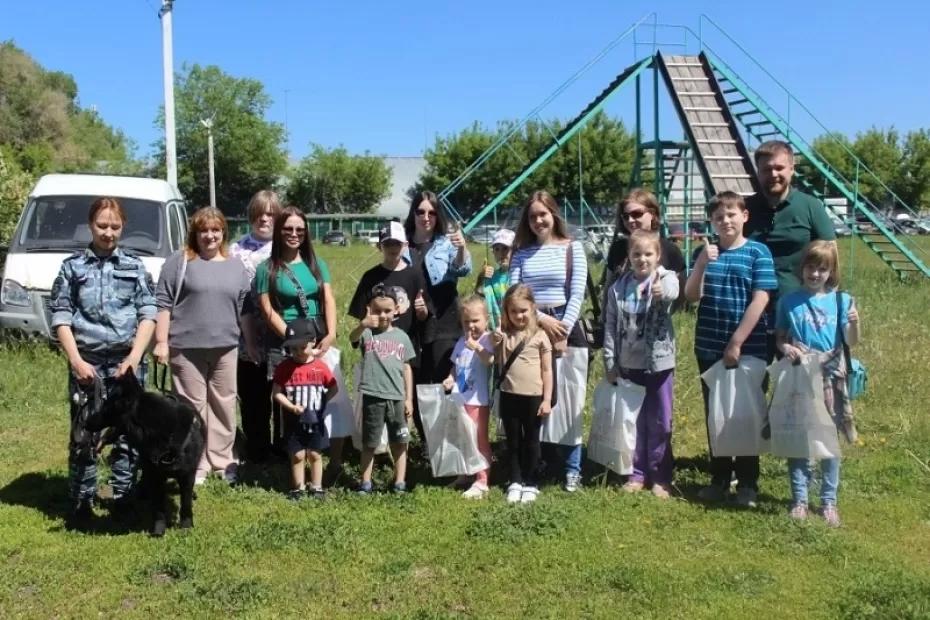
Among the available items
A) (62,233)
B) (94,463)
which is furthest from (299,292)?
(62,233)

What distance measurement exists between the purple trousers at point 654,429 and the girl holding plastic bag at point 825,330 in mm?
763

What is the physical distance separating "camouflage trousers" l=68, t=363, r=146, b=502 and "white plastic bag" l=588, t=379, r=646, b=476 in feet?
9.21

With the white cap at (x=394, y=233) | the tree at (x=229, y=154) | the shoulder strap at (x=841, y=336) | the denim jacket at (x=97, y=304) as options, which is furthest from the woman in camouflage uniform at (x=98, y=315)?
the tree at (x=229, y=154)

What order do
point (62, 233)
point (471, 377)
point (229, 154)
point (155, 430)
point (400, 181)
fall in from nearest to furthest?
point (155, 430) → point (471, 377) → point (62, 233) → point (229, 154) → point (400, 181)

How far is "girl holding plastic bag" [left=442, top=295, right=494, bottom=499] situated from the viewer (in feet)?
18.0

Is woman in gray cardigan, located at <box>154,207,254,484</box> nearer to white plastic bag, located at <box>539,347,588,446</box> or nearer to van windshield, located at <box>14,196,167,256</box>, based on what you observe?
white plastic bag, located at <box>539,347,588,446</box>

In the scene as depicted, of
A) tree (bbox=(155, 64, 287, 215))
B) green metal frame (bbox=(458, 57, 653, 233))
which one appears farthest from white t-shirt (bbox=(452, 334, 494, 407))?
tree (bbox=(155, 64, 287, 215))

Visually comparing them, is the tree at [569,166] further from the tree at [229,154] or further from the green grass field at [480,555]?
the green grass field at [480,555]

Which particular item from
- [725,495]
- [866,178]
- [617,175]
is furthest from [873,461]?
[866,178]

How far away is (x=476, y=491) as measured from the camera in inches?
215

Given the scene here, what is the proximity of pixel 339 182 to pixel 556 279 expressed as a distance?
2729 inches

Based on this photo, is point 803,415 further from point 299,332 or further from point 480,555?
point 299,332

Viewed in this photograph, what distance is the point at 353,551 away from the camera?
180 inches

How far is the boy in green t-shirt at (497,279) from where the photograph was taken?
19.1 feet
